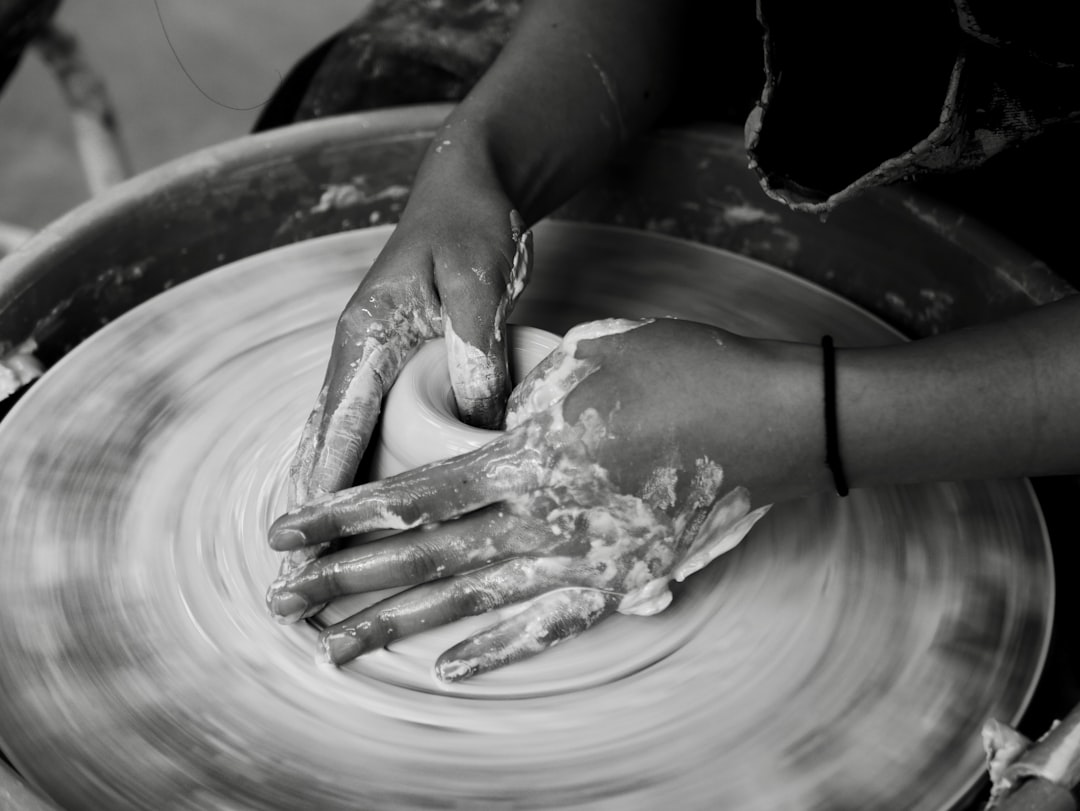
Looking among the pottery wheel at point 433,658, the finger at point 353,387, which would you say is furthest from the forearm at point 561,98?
the pottery wheel at point 433,658

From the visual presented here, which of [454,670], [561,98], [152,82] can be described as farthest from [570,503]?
[152,82]

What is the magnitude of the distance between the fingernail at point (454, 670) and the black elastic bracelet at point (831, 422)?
1.25 feet

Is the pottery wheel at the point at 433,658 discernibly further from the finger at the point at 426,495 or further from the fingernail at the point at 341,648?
the finger at the point at 426,495

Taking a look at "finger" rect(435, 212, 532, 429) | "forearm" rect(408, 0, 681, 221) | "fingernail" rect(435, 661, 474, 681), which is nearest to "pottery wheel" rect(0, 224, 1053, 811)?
"fingernail" rect(435, 661, 474, 681)

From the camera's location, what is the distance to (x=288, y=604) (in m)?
1.01

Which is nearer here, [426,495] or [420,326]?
[426,495]

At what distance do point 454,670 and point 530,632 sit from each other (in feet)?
0.25

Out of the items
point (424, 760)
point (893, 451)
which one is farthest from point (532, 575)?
point (893, 451)

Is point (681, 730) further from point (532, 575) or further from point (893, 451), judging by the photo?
point (893, 451)

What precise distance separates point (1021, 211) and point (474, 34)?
86 cm

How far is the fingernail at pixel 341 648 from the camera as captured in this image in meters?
1.01

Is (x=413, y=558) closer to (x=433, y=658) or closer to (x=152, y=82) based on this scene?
(x=433, y=658)

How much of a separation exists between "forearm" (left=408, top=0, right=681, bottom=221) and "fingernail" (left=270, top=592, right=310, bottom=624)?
0.53m

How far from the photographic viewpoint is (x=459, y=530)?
1.02 metres
